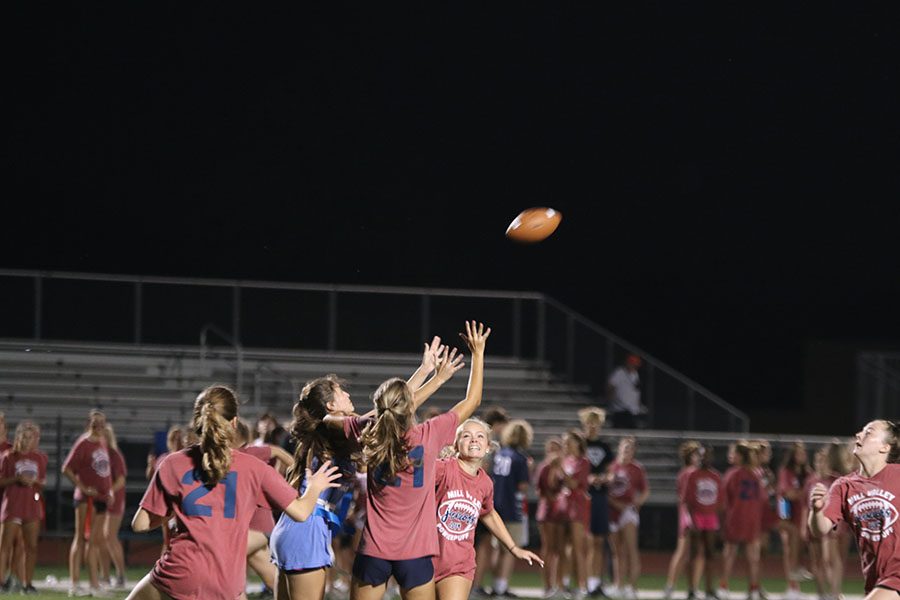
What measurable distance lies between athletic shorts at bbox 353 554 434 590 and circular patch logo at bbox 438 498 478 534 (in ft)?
2.37

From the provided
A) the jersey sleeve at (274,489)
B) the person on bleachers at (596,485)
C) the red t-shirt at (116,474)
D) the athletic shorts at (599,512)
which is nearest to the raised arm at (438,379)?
the jersey sleeve at (274,489)

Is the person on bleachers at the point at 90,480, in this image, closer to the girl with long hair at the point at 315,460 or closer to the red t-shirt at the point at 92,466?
the red t-shirt at the point at 92,466

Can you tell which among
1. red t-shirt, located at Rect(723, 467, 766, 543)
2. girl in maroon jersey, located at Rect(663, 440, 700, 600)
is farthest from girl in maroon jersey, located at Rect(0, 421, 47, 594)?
red t-shirt, located at Rect(723, 467, 766, 543)

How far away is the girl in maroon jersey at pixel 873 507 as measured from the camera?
760 cm

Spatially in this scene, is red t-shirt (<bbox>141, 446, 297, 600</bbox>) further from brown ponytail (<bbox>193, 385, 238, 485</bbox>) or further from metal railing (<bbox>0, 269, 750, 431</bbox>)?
metal railing (<bbox>0, 269, 750, 431</bbox>)

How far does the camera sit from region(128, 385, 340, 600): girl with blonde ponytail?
661 centimetres

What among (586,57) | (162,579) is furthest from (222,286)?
(162,579)

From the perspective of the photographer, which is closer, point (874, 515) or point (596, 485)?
point (874, 515)

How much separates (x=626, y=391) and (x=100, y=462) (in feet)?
39.2

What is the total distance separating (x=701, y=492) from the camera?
51.2 feet

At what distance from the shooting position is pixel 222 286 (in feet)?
78.8

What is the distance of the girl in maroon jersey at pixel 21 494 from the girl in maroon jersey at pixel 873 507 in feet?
28.8

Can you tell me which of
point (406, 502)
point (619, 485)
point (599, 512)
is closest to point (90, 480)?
point (599, 512)

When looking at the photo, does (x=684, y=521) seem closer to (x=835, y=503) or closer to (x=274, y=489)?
(x=835, y=503)
